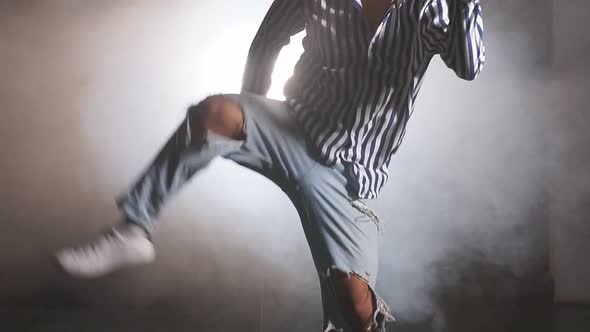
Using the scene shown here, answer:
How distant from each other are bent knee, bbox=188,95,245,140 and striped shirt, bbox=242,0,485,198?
0.18 meters

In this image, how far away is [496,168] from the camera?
227 cm

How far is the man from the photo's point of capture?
129 centimetres

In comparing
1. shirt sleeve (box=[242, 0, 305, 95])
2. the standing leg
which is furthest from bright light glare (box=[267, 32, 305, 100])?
the standing leg

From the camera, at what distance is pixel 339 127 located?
1.39 metres

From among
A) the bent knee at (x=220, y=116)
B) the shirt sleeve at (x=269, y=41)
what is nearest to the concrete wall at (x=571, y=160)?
the shirt sleeve at (x=269, y=41)

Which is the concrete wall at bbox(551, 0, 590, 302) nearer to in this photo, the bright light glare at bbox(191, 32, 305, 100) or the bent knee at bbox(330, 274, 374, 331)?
the bright light glare at bbox(191, 32, 305, 100)

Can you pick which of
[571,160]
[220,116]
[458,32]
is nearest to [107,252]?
[220,116]

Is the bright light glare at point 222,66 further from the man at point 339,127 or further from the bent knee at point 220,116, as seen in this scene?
the bent knee at point 220,116

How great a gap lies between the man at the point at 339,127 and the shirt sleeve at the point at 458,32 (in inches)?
0.6

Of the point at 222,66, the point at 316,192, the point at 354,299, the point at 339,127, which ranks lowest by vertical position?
the point at 354,299

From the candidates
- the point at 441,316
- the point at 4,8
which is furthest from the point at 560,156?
the point at 4,8

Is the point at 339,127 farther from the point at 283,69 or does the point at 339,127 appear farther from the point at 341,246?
the point at 283,69

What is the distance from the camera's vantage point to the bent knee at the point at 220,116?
48.1 inches

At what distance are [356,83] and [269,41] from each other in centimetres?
24
